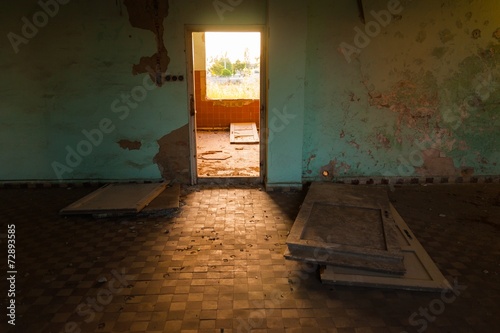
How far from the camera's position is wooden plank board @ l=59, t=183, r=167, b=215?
426cm

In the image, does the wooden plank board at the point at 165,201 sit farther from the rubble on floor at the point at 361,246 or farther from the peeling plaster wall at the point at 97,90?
the rubble on floor at the point at 361,246

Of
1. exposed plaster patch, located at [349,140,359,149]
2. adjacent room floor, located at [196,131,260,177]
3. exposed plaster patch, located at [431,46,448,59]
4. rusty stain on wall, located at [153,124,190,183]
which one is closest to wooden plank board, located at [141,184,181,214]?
rusty stain on wall, located at [153,124,190,183]

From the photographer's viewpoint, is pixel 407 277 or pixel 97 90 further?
pixel 97 90

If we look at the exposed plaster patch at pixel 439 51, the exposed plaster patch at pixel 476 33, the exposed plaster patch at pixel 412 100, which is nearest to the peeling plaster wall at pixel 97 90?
the exposed plaster patch at pixel 412 100

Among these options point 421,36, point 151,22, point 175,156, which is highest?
point 151,22

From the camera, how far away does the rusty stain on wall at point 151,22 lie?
15.8 feet

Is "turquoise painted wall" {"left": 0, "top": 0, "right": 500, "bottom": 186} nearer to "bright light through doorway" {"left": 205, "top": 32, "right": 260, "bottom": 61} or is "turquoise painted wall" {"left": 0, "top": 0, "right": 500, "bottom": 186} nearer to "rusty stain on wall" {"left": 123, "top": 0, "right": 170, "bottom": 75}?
"rusty stain on wall" {"left": 123, "top": 0, "right": 170, "bottom": 75}

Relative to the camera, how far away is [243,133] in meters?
9.10

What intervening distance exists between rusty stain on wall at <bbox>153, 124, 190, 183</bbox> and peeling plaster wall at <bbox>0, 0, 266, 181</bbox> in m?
0.01

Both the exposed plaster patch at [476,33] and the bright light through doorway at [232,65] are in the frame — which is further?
the bright light through doorway at [232,65]

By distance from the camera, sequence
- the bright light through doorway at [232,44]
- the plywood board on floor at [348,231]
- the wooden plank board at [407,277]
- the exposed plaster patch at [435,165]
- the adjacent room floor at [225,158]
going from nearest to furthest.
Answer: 1. the wooden plank board at [407,277]
2. the plywood board on floor at [348,231]
3. the exposed plaster patch at [435,165]
4. the adjacent room floor at [225,158]
5. the bright light through doorway at [232,44]

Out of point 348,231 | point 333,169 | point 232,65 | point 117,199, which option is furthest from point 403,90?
point 232,65

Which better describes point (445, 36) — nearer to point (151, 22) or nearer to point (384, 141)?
point (384, 141)

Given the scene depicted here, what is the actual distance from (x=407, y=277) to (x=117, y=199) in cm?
340
